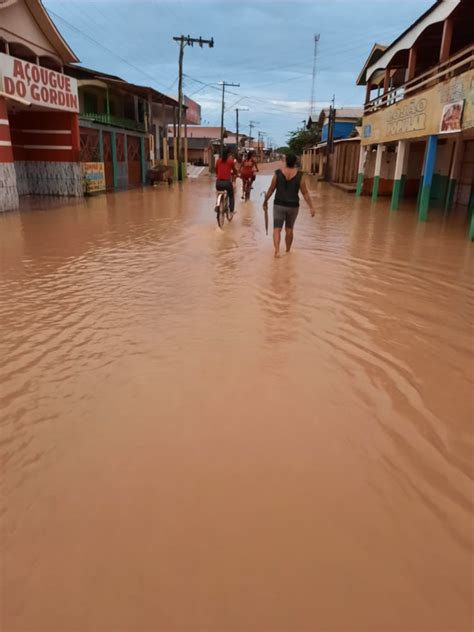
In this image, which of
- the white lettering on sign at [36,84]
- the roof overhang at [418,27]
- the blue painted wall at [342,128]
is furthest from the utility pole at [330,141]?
the white lettering on sign at [36,84]

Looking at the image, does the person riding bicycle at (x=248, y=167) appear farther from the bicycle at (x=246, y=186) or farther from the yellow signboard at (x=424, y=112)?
the yellow signboard at (x=424, y=112)

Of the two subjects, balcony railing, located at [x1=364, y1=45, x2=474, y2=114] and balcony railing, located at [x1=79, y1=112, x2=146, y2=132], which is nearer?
balcony railing, located at [x1=364, y1=45, x2=474, y2=114]

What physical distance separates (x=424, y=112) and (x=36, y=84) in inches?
462

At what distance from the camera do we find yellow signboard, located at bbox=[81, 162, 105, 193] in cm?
2034

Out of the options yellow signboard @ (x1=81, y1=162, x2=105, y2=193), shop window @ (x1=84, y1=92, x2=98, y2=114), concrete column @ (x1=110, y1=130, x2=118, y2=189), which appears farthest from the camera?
shop window @ (x1=84, y1=92, x2=98, y2=114)

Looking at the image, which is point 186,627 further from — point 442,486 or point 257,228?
point 257,228

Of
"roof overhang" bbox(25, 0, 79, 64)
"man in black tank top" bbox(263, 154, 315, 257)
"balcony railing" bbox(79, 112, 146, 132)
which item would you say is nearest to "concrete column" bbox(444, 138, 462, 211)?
"man in black tank top" bbox(263, 154, 315, 257)

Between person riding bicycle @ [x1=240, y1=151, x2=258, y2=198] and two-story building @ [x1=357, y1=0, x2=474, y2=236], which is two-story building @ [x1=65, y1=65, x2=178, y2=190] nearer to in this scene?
person riding bicycle @ [x1=240, y1=151, x2=258, y2=198]

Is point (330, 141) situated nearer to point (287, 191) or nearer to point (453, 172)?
point (453, 172)

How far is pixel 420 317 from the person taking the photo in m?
5.54

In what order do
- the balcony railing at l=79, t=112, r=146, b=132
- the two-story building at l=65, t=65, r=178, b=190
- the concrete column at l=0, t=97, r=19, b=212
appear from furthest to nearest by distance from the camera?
the balcony railing at l=79, t=112, r=146, b=132, the two-story building at l=65, t=65, r=178, b=190, the concrete column at l=0, t=97, r=19, b=212

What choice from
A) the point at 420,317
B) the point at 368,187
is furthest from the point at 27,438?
the point at 368,187

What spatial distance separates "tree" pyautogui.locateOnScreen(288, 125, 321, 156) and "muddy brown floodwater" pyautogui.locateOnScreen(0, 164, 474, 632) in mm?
55288

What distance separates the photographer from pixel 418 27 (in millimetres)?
14031
